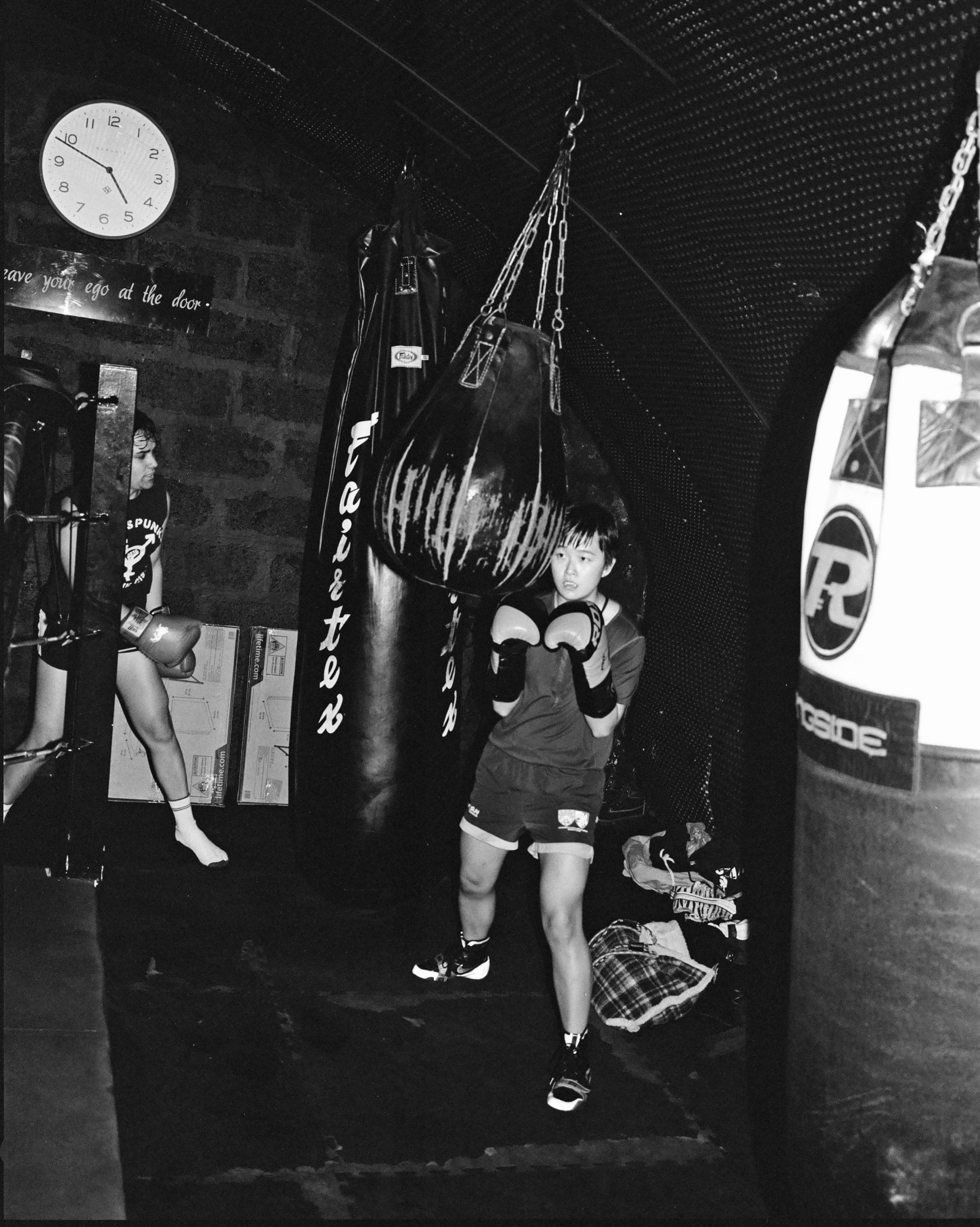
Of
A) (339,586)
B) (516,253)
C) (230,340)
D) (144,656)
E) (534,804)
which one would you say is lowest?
(534,804)

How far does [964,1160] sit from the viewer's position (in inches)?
54.9

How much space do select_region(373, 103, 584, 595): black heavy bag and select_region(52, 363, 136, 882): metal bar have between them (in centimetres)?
105

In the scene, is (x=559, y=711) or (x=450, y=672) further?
(x=450, y=672)

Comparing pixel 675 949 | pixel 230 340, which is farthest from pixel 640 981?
pixel 230 340

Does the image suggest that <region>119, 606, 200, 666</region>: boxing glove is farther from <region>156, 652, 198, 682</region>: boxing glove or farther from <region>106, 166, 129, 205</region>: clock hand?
<region>106, 166, 129, 205</region>: clock hand

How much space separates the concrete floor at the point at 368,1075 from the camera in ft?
7.88

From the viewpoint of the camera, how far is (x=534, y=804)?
293cm

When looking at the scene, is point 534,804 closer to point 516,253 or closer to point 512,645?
Result: point 512,645

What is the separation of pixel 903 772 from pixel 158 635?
2.90 m

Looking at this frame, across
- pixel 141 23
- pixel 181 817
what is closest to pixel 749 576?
pixel 181 817

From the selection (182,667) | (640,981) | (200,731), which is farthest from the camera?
(200,731)

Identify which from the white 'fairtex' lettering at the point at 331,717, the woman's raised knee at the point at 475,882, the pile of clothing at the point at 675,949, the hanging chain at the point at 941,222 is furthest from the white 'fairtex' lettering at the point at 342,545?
the hanging chain at the point at 941,222

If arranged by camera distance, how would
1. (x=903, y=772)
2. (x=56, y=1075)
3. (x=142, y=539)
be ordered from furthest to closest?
1. (x=142, y=539)
2. (x=56, y=1075)
3. (x=903, y=772)

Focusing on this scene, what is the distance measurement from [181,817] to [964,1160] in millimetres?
3267
